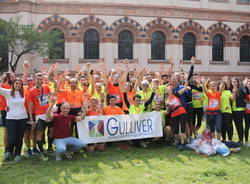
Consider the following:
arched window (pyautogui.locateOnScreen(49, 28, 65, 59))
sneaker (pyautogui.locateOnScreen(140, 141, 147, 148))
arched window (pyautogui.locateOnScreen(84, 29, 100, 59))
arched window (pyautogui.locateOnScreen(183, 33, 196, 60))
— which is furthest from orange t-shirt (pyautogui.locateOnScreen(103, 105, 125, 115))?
arched window (pyautogui.locateOnScreen(183, 33, 196, 60))

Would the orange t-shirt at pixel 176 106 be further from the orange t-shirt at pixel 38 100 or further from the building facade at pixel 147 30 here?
the building facade at pixel 147 30

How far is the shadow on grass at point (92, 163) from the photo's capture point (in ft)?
17.0

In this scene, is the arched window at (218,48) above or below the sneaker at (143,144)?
above

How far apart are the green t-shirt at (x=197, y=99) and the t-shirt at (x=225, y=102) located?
782mm

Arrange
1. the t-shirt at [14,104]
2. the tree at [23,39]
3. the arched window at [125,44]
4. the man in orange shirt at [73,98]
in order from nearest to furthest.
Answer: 1. the t-shirt at [14,104]
2. the man in orange shirt at [73,98]
3. the tree at [23,39]
4. the arched window at [125,44]

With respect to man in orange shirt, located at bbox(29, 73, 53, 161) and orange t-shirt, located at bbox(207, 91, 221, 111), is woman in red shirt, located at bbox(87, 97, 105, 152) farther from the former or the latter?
orange t-shirt, located at bbox(207, 91, 221, 111)

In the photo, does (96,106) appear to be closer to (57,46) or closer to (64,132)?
(64,132)

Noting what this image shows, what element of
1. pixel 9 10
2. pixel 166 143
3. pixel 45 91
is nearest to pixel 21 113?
pixel 45 91

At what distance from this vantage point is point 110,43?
65.9ft

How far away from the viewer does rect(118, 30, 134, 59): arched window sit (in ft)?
67.5

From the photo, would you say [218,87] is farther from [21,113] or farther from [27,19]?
[27,19]

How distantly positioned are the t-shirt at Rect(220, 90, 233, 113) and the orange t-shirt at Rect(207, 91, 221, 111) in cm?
15

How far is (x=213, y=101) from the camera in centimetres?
758

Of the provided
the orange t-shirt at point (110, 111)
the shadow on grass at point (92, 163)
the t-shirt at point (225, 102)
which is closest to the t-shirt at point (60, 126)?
the shadow on grass at point (92, 163)
